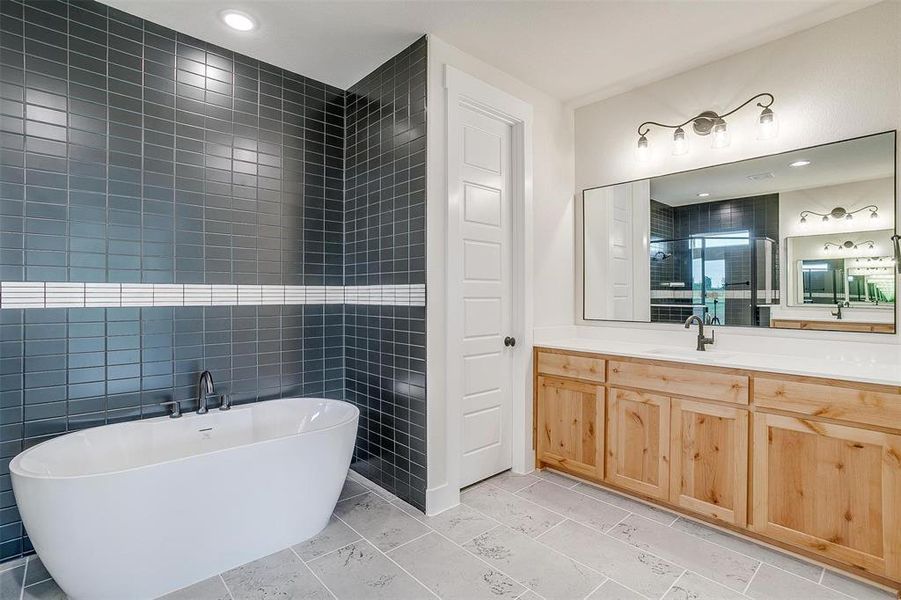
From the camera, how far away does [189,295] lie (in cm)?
247

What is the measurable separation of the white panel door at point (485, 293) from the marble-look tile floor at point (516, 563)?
18.5 inches

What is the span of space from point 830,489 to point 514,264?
195 centimetres

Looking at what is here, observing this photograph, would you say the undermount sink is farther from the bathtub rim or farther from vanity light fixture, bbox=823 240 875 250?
the bathtub rim

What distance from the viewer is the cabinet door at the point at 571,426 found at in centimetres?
271

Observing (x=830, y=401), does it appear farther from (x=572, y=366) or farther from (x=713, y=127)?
(x=713, y=127)

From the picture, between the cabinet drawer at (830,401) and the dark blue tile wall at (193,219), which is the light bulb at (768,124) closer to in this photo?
the cabinet drawer at (830,401)

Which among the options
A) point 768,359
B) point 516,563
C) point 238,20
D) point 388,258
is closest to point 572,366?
point 768,359

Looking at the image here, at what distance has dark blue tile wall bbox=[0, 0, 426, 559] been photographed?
2037mm

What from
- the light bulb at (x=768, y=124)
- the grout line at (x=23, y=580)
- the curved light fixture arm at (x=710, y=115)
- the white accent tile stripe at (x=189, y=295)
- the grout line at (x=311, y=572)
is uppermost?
the curved light fixture arm at (x=710, y=115)

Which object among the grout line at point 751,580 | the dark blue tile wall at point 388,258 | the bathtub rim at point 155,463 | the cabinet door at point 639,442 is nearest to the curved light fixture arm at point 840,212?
the cabinet door at point 639,442

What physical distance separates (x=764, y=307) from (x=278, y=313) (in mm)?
2922

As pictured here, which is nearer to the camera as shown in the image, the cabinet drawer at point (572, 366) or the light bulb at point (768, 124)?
the light bulb at point (768, 124)

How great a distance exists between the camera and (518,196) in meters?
3.01

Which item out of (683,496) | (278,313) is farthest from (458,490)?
(278,313)
